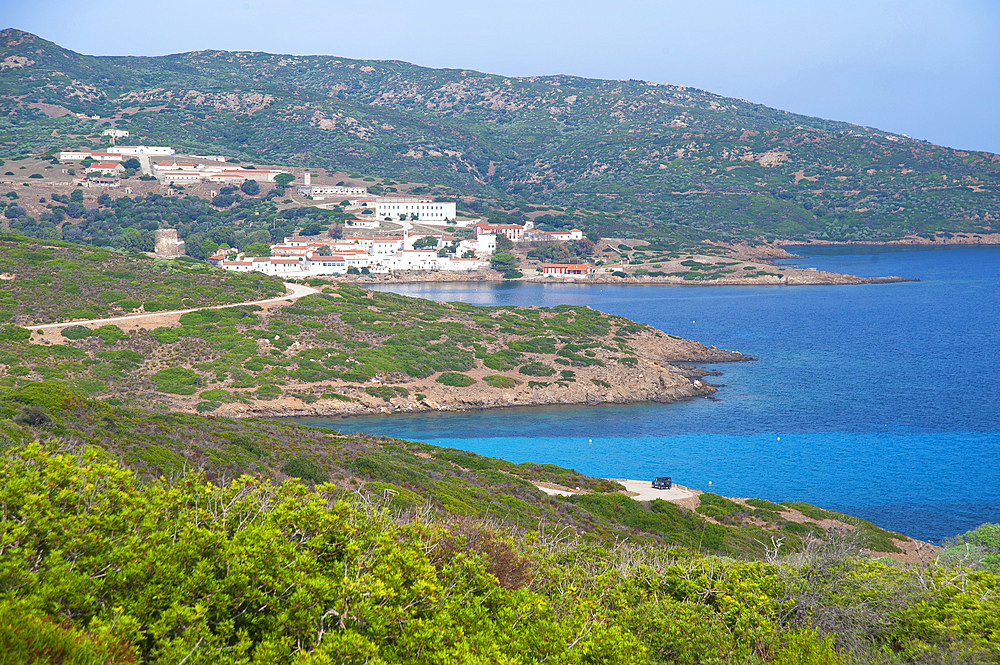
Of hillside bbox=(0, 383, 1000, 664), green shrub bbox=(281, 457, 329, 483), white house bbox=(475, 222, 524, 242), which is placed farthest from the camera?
white house bbox=(475, 222, 524, 242)

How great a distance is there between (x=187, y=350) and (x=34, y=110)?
510ft

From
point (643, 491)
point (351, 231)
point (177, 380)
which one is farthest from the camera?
point (351, 231)

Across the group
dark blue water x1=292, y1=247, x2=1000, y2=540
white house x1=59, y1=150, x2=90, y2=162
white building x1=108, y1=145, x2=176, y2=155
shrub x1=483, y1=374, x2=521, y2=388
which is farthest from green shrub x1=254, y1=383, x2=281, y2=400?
white building x1=108, y1=145, x2=176, y2=155

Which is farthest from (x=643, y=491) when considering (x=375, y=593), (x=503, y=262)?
(x=503, y=262)

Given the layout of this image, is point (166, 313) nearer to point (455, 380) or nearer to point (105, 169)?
point (455, 380)

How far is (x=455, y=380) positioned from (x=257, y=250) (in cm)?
5440

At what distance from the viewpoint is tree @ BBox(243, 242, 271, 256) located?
286ft

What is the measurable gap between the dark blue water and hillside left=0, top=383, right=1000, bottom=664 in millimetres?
21689

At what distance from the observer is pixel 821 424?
39812 mm

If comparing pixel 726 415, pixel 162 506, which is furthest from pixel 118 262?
pixel 162 506

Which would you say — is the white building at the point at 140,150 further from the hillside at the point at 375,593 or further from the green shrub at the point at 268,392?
the hillside at the point at 375,593

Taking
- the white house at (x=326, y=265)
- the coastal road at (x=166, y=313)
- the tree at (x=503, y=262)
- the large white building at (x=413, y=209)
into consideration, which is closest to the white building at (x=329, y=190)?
the large white building at (x=413, y=209)

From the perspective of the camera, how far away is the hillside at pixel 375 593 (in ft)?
17.6

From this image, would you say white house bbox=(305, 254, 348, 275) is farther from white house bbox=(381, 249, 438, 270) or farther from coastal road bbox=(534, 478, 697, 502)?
coastal road bbox=(534, 478, 697, 502)
